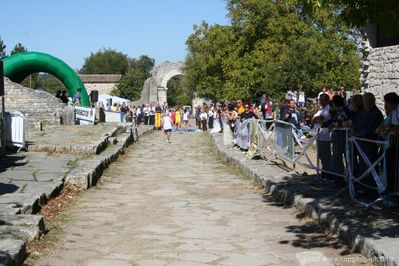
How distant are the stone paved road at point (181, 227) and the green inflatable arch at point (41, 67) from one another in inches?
660

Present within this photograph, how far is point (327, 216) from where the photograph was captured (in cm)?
636

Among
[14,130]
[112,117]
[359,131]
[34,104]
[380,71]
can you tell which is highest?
[380,71]

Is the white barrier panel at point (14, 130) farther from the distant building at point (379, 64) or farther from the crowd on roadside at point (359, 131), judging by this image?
the distant building at point (379, 64)

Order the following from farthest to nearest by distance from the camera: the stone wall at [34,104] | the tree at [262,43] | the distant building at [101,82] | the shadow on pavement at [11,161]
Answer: the distant building at [101,82]
the tree at [262,43]
the stone wall at [34,104]
the shadow on pavement at [11,161]

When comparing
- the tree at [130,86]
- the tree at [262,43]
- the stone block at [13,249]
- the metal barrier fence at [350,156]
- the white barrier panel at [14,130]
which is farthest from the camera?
the tree at [130,86]

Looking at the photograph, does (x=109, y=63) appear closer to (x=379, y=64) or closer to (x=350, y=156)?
(x=379, y=64)

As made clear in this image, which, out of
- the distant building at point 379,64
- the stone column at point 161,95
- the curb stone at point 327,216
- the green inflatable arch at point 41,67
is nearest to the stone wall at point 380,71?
the distant building at point 379,64

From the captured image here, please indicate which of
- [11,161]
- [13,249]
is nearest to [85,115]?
[11,161]

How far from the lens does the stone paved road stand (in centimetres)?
544

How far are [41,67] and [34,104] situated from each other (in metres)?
3.93

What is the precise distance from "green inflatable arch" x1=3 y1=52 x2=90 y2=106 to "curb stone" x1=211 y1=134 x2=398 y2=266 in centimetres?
1738

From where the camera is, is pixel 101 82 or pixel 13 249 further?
pixel 101 82

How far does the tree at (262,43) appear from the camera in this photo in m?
31.2

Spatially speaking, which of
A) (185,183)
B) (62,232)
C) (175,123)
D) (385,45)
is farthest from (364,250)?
(175,123)
